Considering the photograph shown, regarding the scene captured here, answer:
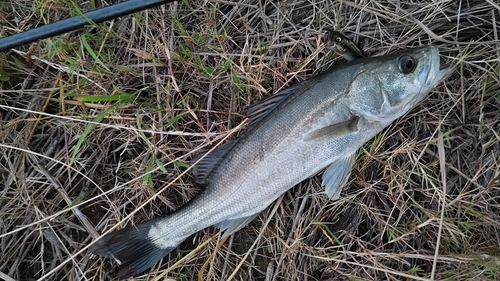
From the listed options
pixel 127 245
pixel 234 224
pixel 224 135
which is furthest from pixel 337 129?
pixel 127 245

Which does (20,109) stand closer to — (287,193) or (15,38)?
(15,38)

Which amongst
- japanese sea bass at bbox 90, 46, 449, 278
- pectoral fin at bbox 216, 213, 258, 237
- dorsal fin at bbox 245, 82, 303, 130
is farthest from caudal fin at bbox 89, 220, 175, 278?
dorsal fin at bbox 245, 82, 303, 130

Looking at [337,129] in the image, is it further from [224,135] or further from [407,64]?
[224,135]

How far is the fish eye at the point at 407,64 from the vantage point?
7.90ft

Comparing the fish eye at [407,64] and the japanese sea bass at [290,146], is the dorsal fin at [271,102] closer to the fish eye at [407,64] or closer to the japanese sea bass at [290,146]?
the japanese sea bass at [290,146]

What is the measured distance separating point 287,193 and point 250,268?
1.71ft

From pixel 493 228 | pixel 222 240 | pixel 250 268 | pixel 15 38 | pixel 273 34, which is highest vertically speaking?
pixel 15 38

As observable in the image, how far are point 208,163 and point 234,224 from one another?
1.31 feet

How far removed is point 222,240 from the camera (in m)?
2.79

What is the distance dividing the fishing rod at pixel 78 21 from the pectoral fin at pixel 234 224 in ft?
4.35

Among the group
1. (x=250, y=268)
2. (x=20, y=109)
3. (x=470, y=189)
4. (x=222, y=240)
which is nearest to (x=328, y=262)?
(x=250, y=268)

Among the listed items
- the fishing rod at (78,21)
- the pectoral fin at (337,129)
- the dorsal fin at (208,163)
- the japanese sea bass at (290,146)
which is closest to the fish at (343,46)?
the japanese sea bass at (290,146)

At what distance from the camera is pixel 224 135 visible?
278cm

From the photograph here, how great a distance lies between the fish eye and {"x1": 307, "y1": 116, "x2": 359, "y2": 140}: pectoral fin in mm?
356
